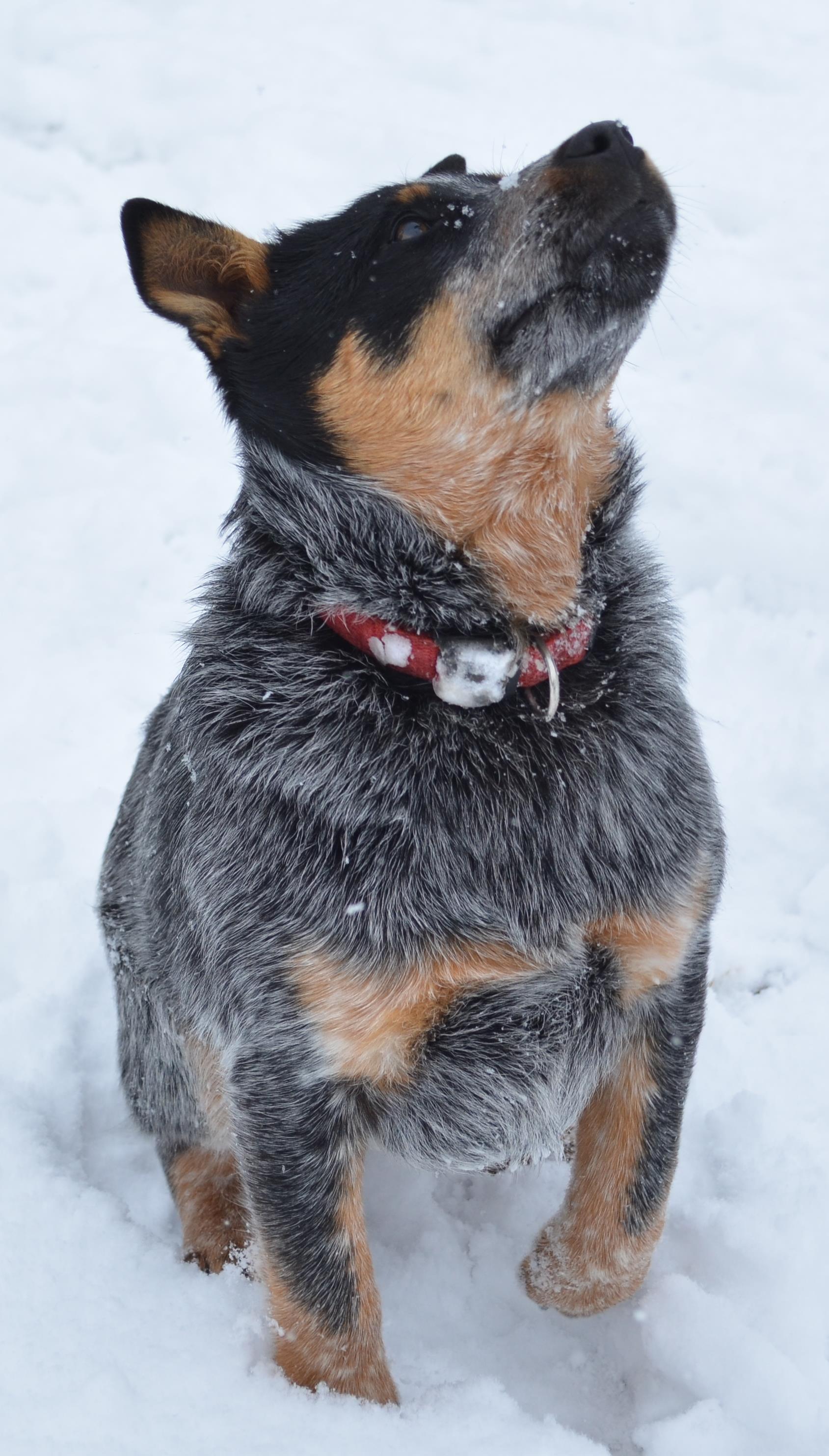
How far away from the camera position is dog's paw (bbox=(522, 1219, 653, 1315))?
273cm

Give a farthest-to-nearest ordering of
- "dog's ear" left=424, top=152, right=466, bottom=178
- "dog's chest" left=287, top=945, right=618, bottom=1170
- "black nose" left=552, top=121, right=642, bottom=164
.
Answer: "dog's ear" left=424, top=152, right=466, bottom=178, "dog's chest" left=287, top=945, right=618, bottom=1170, "black nose" left=552, top=121, right=642, bottom=164

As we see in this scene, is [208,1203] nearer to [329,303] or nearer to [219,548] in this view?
[329,303]

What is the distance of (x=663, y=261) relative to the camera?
228 cm

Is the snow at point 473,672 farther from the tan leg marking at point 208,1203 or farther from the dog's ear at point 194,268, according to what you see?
the tan leg marking at point 208,1203

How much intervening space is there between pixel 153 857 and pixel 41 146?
510cm

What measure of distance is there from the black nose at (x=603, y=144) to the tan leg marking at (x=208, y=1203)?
7.75 feet

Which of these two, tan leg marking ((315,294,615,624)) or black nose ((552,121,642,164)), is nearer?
black nose ((552,121,642,164))

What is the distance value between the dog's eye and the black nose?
0.36 metres

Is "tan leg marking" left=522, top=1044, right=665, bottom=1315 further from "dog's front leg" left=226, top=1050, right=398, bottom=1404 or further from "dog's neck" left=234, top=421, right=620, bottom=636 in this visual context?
"dog's neck" left=234, top=421, right=620, bottom=636

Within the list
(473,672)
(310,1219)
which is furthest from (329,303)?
(310,1219)

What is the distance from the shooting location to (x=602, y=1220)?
2.70m

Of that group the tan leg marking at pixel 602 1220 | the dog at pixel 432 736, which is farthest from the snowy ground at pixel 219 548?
the dog at pixel 432 736

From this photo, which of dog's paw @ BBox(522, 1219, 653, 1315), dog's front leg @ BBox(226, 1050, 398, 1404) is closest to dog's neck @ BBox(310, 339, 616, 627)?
dog's front leg @ BBox(226, 1050, 398, 1404)

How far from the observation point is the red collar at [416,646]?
2.44m
